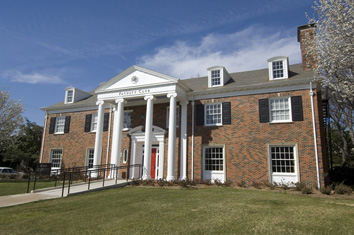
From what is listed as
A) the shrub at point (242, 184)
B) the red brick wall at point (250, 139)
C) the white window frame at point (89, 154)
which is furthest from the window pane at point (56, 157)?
the shrub at point (242, 184)

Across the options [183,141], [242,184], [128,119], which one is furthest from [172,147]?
[128,119]

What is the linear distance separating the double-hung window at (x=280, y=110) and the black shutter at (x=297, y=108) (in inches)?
12.1

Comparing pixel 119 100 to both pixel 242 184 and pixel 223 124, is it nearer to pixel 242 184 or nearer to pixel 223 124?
pixel 223 124

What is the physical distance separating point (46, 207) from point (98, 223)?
354 centimetres

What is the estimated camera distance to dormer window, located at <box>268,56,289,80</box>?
16.2 metres

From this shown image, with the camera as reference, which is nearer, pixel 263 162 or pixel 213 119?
pixel 263 162

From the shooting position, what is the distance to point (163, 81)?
55.7 feet

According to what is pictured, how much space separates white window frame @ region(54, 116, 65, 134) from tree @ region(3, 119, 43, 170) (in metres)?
10.4

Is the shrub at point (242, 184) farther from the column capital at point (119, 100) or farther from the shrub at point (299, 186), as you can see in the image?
the column capital at point (119, 100)

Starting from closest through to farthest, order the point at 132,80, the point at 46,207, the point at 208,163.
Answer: the point at 46,207 < the point at 208,163 < the point at 132,80

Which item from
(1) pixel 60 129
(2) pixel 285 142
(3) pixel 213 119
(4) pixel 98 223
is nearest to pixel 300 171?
(2) pixel 285 142

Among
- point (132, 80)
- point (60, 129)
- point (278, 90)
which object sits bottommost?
point (60, 129)

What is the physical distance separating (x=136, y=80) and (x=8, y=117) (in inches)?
581

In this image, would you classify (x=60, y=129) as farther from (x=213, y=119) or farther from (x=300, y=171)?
(x=300, y=171)
